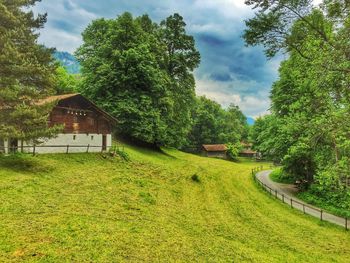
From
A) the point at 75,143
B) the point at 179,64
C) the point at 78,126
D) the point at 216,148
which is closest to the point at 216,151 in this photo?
the point at 216,148

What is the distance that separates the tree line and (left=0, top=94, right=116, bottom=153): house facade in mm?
3621

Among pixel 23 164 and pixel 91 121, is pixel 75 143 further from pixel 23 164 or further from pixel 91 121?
pixel 23 164

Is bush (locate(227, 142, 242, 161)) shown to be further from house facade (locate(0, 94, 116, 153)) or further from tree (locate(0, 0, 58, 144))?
tree (locate(0, 0, 58, 144))

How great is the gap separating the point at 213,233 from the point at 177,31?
3816cm

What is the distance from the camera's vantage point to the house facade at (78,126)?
27.6 metres

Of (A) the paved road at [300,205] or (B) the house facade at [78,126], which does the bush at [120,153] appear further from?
(A) the paved road at [300,205]

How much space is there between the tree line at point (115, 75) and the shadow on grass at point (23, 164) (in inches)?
99.9

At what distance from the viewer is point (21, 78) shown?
20562 mm

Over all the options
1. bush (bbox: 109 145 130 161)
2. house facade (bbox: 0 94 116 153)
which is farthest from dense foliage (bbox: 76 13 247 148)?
bush (bbox: 109 145 130 161)

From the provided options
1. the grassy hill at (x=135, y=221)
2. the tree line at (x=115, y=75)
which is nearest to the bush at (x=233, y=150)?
the tree line at (x=115, y=75)

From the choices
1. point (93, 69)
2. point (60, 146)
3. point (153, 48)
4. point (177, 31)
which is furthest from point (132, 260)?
point (177, 31)

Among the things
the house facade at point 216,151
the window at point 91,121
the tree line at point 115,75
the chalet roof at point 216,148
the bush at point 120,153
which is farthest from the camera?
the chalet roof at point 216,148

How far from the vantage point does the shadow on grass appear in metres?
20.1

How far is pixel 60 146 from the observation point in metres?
26.5
